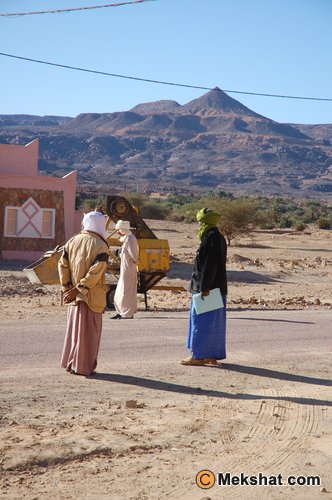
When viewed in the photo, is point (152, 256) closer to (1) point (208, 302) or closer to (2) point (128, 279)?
(2) point (128, 279)

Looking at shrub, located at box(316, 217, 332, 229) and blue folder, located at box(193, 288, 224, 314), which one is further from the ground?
blue folder, located at box(193, 288, 224, 314)

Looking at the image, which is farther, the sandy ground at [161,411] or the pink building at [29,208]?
the pink building at [29,208]

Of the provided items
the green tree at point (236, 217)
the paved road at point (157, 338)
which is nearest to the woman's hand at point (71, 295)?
the paved road at point (157, 338)

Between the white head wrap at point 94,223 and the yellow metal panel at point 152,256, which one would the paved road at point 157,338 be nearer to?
the yellow metal panel at point 152,256

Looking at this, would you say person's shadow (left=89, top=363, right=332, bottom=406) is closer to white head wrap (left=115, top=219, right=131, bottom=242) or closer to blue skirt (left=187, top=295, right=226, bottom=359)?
blue skirt (left=187, top=295, right=226, bottom=359)

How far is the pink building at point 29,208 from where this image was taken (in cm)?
2828

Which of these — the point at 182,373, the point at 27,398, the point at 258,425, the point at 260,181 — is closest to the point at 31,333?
the point at 182,373

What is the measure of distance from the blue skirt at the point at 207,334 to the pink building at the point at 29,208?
59.3ft

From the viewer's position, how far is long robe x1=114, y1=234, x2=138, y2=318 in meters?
15.6

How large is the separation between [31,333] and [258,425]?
5.56 m

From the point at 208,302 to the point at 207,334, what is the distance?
0.39m

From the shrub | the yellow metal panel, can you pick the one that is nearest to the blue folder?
the yellow metal panel

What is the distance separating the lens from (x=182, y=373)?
10672 millimetres

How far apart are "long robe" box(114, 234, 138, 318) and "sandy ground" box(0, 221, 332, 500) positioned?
31cm
